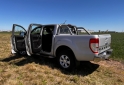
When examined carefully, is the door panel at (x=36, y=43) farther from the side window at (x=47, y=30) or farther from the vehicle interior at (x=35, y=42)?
the side window at (x=47, y=30)

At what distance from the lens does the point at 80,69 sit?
4.87m

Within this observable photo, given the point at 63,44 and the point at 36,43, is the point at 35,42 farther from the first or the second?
the point at 63,44

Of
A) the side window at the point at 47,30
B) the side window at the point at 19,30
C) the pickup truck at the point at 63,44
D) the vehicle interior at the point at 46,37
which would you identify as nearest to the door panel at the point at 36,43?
the pickup truck at the point at 63,44

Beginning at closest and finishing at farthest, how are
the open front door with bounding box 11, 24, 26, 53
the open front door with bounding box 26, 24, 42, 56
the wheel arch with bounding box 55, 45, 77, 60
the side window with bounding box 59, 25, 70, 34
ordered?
the wheel arch with bounding box 55, 45, 77, 60, the open front door with bounding box 26, 24, 42, 56, the side window with bounding box 59, 25, 70, 34, the open front door with bounding box 11, 24, 26, 53

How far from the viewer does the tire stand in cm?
440

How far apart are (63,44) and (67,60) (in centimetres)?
61

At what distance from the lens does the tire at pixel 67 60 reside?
4398 mm

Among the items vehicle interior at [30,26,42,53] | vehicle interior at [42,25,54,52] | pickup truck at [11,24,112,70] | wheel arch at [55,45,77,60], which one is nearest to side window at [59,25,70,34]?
pickup truck at [11,24,112,70]

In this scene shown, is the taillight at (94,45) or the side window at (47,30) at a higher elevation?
the side window at (47,30)

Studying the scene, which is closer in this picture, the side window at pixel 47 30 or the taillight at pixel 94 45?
the taillight at pixel 94 45

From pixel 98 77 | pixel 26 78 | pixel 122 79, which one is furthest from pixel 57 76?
pixel 122 79

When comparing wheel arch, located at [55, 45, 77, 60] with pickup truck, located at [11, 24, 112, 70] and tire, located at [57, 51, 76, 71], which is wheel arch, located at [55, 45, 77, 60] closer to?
pickup truck, located at [11, 24, 112, 70]

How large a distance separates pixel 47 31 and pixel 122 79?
3.70 m

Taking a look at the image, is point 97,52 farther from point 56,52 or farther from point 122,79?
point 56,52
